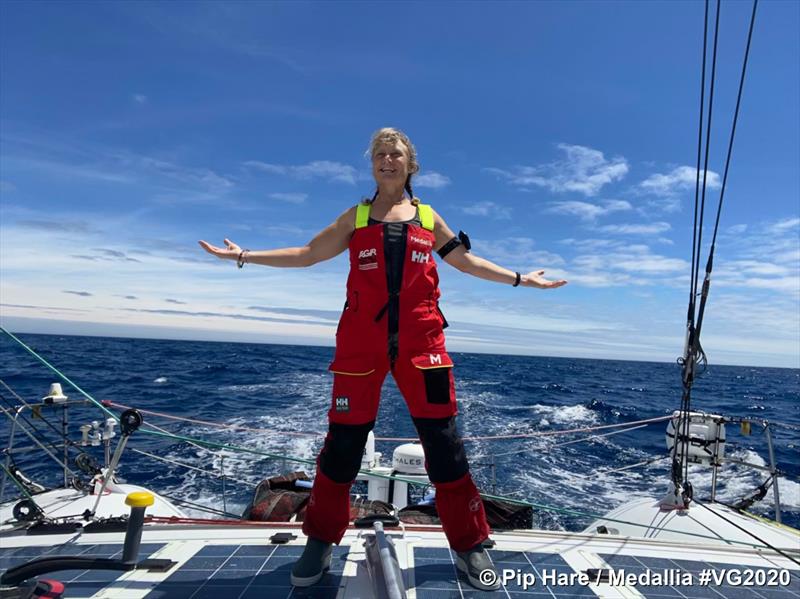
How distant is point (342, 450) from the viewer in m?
2.52

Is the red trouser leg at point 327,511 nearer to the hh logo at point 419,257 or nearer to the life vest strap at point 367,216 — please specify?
the hh logo at point 419,257

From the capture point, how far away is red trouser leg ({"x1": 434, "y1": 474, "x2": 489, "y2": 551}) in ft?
8.29

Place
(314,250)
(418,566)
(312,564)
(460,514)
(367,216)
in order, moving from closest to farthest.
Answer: (312,564), (460,514), (418,566), (367,216), (314,250)

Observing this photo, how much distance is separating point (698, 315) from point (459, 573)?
9.56 feet

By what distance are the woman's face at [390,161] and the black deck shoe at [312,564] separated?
2.01m

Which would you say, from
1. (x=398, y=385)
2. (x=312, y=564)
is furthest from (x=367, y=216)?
(x=312, y=564)

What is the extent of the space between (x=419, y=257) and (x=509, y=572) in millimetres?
1775

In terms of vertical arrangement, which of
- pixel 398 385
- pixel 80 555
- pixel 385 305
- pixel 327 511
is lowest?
pixel 80 555

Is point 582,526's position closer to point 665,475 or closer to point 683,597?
point 665,475

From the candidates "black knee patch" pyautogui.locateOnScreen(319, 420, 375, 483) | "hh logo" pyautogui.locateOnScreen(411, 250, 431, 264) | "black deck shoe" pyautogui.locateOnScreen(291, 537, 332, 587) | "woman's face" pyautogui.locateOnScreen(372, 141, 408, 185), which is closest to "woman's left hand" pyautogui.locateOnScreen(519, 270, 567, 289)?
"hh logo" pyautogui.locateOnScreen(411, 250, 431, 264)

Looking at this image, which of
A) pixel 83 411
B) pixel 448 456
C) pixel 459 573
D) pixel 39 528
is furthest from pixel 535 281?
pixel 83 411

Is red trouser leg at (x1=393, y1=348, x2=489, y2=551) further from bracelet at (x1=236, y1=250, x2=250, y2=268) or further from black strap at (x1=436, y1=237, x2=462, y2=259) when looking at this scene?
bracelet at (x1=236, y1=250, x2=250, y2=268)

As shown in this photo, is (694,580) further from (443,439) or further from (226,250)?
(226,250)

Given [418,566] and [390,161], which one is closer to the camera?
[418,566]
